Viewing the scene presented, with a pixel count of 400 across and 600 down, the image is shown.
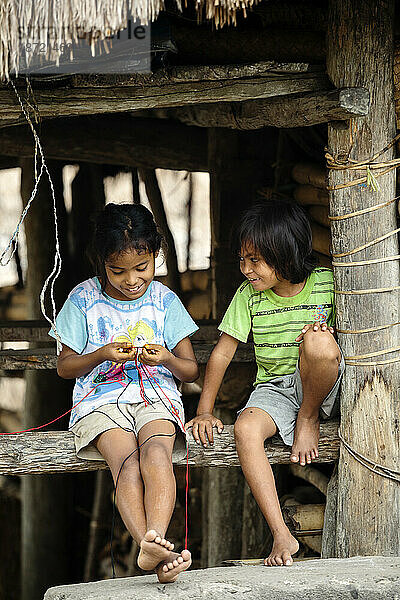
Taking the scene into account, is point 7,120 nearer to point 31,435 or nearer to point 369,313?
point 31,435

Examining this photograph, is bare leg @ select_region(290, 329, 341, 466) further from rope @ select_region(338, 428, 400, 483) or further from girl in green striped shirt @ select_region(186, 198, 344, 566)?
rope @ select_region(338, 428, 400, 483)

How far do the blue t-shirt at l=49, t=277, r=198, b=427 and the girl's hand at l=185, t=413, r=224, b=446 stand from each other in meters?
0.13

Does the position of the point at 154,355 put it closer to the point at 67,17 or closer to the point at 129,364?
the point at 129,364

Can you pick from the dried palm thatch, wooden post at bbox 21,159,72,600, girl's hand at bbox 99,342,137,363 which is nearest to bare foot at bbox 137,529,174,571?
girl's hand at bbox 99,342,137,363

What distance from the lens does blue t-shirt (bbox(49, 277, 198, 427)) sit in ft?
10.7

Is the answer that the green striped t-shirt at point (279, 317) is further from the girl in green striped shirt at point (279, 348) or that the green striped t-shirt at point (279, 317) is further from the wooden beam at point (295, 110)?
the wooden beam at point (295, 110)

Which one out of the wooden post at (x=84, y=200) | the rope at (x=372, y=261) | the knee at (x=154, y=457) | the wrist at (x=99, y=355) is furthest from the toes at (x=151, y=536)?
the wooden post at (x=84, y=200)

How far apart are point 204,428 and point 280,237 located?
822mm

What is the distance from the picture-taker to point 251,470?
9.90 ft

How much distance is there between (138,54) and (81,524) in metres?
4.38

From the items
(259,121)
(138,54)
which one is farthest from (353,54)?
(138,54)

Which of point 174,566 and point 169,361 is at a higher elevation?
point 169,361

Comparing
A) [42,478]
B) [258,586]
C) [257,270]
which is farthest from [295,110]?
[42,478]

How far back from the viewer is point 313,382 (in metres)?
3.10
